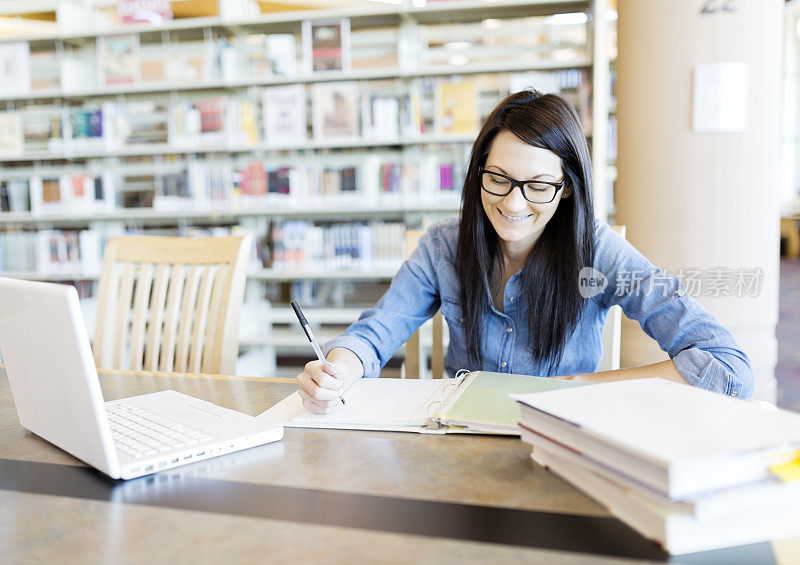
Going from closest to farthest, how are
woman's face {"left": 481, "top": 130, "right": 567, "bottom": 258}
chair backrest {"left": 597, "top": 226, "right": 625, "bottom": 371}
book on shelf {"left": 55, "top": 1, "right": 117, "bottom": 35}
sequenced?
1. woman's face {"left": 481, "top": 130, "right": 567, "bottom": 258}
2. chair backrest {"left": 597, "top": 226, "right": 625, "bottom": 371}
3. book on shelf {"left": 55, "top": 1, "right": 117, "bottom": 35}

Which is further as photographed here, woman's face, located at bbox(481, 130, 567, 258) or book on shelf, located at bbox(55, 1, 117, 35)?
book on shelf, located at bbox(55, 1, 117, 35)

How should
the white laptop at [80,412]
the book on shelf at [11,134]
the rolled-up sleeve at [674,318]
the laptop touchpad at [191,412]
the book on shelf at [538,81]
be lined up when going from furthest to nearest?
the book on shelf at [11,134] < the book on shelf at [538,81] < the rolled-up sleeve at [674,318] < the laptop touchpad at [191,412] < the white laptop at [80,412]

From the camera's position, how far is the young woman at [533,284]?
3.74ft

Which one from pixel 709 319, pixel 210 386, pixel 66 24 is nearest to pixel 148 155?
pixel 66 24

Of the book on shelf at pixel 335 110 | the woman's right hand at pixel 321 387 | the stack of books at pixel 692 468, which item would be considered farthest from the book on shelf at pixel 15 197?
the stack of books at pixel 692 468

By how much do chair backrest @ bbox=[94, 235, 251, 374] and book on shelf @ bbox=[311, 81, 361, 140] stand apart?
192cm

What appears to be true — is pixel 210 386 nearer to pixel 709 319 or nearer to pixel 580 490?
pixel 580 490

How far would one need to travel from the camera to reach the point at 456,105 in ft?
10.6

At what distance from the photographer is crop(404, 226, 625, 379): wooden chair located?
139 cm

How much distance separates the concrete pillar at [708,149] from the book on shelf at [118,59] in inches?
100

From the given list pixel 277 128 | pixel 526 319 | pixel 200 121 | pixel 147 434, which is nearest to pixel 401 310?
pixel 526 319

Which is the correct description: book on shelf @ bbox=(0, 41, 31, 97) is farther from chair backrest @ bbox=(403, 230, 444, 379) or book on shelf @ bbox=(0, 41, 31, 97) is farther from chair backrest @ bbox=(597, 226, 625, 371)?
chair backrest @ bbox=(597, 226, 625, 371)

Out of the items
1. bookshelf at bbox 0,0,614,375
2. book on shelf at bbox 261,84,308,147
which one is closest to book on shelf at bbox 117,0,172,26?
bookshelf at bbox 0,0,614,375

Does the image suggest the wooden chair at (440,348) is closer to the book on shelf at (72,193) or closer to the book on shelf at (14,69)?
the book on shelf at (72,193)
